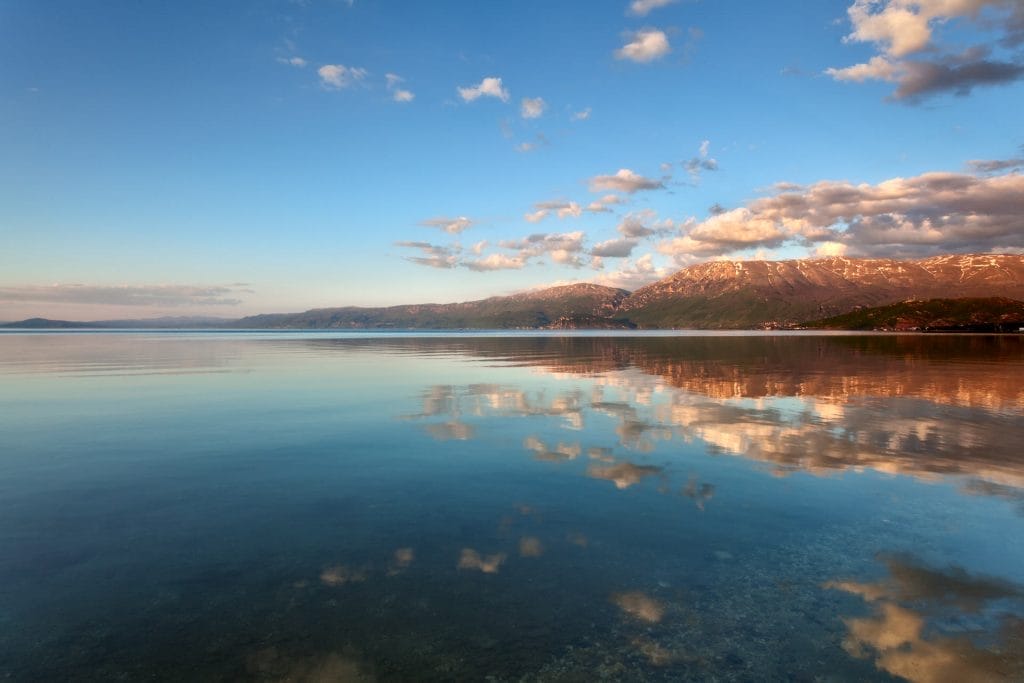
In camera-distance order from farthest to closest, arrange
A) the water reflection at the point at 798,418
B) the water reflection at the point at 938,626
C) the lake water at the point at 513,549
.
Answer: the water reflection at the point at 798,418
the lake water at the point at 513,549
the water reflection at the point at 938,626

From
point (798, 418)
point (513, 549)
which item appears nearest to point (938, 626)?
point (513, 549)

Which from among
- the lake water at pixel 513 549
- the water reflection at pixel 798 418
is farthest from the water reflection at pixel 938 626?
the water reflection at pixel 798 418

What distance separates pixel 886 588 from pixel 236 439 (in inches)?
898

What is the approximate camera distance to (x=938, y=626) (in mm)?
8984

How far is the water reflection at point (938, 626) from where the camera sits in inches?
314

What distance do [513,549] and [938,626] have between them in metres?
7.59

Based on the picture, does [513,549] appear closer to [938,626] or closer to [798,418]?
[938,626]

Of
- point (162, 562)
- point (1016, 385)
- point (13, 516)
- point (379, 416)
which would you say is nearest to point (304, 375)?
point (379, 416)

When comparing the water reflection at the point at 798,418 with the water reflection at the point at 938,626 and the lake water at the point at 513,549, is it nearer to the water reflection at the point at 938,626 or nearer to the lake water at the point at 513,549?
the lake water at the point at 513,549

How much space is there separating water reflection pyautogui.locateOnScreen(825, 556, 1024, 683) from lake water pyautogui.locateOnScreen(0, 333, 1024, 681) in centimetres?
5

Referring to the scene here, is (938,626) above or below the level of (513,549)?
below

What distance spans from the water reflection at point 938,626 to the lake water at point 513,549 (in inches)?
1.9

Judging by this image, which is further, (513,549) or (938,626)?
(513,549)

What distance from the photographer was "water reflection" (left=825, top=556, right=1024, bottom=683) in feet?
26.1
